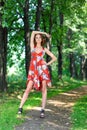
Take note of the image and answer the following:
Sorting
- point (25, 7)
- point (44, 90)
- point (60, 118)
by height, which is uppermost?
point (25, 7)

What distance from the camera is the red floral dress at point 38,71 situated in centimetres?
998

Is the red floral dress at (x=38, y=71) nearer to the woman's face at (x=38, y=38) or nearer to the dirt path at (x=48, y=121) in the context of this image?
the woman's face at (x=38, y=38)

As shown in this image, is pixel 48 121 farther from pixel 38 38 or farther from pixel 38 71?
pixel 38 38

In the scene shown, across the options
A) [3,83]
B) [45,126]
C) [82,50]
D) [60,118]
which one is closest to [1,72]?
[3,83]

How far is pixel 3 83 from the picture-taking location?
18328 mm

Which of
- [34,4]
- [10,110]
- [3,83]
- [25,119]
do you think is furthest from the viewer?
[34,4]

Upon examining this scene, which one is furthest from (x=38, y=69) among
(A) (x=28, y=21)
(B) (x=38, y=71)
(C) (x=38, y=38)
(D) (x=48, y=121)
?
(A) (x=28, y=21)

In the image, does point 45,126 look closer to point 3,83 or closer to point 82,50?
point 3,83

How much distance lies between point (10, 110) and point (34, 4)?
15583 millimetres

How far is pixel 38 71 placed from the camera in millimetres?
10016

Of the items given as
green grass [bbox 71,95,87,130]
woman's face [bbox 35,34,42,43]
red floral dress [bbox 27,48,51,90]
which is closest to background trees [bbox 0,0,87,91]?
green grass [bbox 71,95,87,130]

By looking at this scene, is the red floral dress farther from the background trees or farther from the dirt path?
the background trees

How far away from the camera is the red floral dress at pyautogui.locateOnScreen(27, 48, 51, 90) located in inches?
393

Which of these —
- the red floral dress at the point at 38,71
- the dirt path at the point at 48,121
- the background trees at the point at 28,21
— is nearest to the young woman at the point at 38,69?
the red floral dress at the point at 38,71
